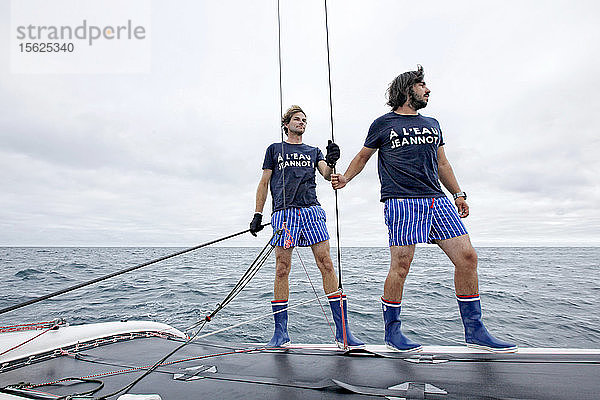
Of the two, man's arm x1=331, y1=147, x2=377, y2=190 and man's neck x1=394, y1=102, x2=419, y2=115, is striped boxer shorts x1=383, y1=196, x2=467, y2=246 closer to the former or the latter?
man's arm x1=331, y1=147, x2=377, y2=190

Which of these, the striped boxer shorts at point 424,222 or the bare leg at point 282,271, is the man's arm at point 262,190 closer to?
the bare leg at point 282,271

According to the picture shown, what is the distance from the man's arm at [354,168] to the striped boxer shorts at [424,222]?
1.12 feet

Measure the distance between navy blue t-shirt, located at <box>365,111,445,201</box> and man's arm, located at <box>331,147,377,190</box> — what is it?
57 millimetres

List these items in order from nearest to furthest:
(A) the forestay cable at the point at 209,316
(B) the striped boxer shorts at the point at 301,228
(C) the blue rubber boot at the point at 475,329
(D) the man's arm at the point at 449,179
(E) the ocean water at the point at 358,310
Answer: (A) the forestay cable at the point at 209,316 < (C) the blue rubber boot at the point at 475,329 < (D) the man's arm at the point at 449,179 < (B) the striped boxer shorts at the point at 301,228 < (E) the ocean water at the point at 358,310

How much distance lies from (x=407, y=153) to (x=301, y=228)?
3.03 feet

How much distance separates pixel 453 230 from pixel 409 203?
0.29 m

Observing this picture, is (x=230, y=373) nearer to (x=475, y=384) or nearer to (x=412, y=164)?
(x=475, y=384)

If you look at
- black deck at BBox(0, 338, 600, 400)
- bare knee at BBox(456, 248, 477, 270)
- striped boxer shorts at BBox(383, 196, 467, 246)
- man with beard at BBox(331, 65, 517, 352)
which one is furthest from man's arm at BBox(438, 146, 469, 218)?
black deck at BBox(0, 338, 600, 400)

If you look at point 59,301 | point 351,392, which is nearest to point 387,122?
point 351,392

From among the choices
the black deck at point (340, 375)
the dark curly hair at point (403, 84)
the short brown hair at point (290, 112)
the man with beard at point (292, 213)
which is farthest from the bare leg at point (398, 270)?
the short brown hair at point (290, 112)

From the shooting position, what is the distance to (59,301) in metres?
6.43

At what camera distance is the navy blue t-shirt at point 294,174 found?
2.61 metres

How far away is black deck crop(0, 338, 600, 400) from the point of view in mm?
1304

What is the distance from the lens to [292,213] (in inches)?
101
